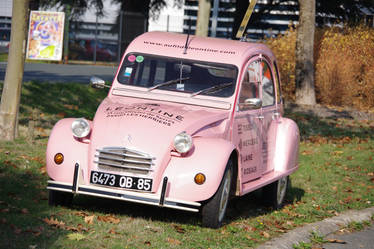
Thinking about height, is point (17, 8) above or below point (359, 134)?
above

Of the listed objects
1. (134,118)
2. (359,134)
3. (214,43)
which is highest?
(214,43)

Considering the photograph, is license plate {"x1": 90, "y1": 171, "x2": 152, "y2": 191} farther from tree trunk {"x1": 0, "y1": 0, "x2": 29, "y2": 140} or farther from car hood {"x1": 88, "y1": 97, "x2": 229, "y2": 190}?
tree trunk {"x1": 0, "y1": 0, "x2": 29, "y2": 140}

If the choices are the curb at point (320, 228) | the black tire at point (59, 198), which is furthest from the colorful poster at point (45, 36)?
the black tire at point (59, 198)

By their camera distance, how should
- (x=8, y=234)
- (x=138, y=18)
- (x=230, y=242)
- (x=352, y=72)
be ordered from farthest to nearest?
(x=138, y=18), (x=352, y=72), (x=230, y=242), (x=8, y=234)

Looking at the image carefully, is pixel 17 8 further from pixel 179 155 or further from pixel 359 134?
pixel 359 134

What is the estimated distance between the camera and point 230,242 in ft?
23.6

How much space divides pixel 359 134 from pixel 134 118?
1210cm

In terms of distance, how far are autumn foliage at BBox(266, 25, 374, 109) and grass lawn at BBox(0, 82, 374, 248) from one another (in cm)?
755

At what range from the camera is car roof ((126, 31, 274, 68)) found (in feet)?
29.7

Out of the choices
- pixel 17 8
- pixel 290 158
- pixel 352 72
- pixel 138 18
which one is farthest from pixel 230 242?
pixel 138 18

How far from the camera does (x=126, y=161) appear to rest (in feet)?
23.8

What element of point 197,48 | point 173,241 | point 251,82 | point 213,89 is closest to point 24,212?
point 173,241

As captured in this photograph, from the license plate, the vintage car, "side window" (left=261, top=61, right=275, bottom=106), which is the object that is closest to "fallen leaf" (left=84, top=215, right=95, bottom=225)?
the vintage car

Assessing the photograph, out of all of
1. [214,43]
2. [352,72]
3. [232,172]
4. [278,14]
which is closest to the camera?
[232,172]
